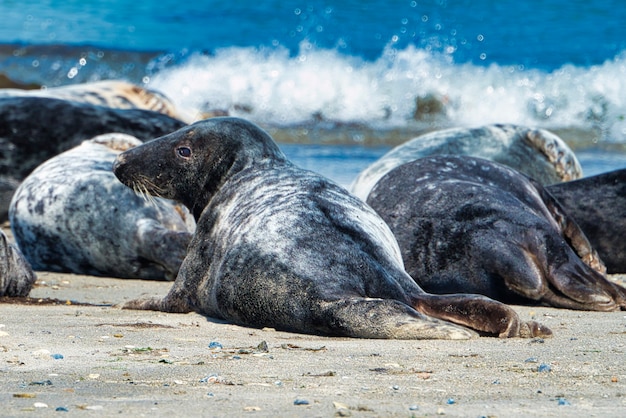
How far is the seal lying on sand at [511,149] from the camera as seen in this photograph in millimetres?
8188

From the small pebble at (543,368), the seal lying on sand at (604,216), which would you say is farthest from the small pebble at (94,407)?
the seal lying on sand at (604,216)

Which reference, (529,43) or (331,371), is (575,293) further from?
(529,43)

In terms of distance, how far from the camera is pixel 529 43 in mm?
23984

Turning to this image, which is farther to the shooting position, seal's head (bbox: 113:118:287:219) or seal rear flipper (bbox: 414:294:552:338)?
seal's head (bbox: 113:118:287:219)

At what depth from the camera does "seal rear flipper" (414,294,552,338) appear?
3.99 m

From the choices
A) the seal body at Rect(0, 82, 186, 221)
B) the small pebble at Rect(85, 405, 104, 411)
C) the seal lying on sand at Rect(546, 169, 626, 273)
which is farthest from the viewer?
the seal body at Rect(0, 82, 186, 221)

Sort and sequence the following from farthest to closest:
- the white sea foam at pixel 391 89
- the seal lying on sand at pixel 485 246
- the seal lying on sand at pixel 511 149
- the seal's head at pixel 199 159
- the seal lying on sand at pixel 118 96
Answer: the white sea foam at pixel 391 89 < the seal lying on sand at pixel 118 96 < the seal lying on sand at pixel 511 149 < the seal lying on sand at pixel 485 246 < the seal's head at pixel 199 159

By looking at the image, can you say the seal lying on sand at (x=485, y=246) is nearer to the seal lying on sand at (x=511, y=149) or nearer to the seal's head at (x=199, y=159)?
the seal's head at (x=199, y=159)

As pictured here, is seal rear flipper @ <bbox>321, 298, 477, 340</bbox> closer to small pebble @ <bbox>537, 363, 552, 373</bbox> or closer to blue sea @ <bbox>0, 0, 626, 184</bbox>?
small pebble @ <bbox>537, 363, 552, 373</bbox>

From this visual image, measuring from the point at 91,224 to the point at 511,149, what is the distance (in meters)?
3.23

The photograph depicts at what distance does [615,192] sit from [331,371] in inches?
151

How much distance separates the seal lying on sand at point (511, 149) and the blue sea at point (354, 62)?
11.7 feet

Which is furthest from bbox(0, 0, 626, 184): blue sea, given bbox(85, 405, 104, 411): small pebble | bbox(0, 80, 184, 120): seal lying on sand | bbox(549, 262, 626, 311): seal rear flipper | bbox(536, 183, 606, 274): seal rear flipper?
bbox(85, 405, 104, 411): small pebble

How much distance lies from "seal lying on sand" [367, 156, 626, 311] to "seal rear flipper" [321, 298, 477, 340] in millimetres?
1376
